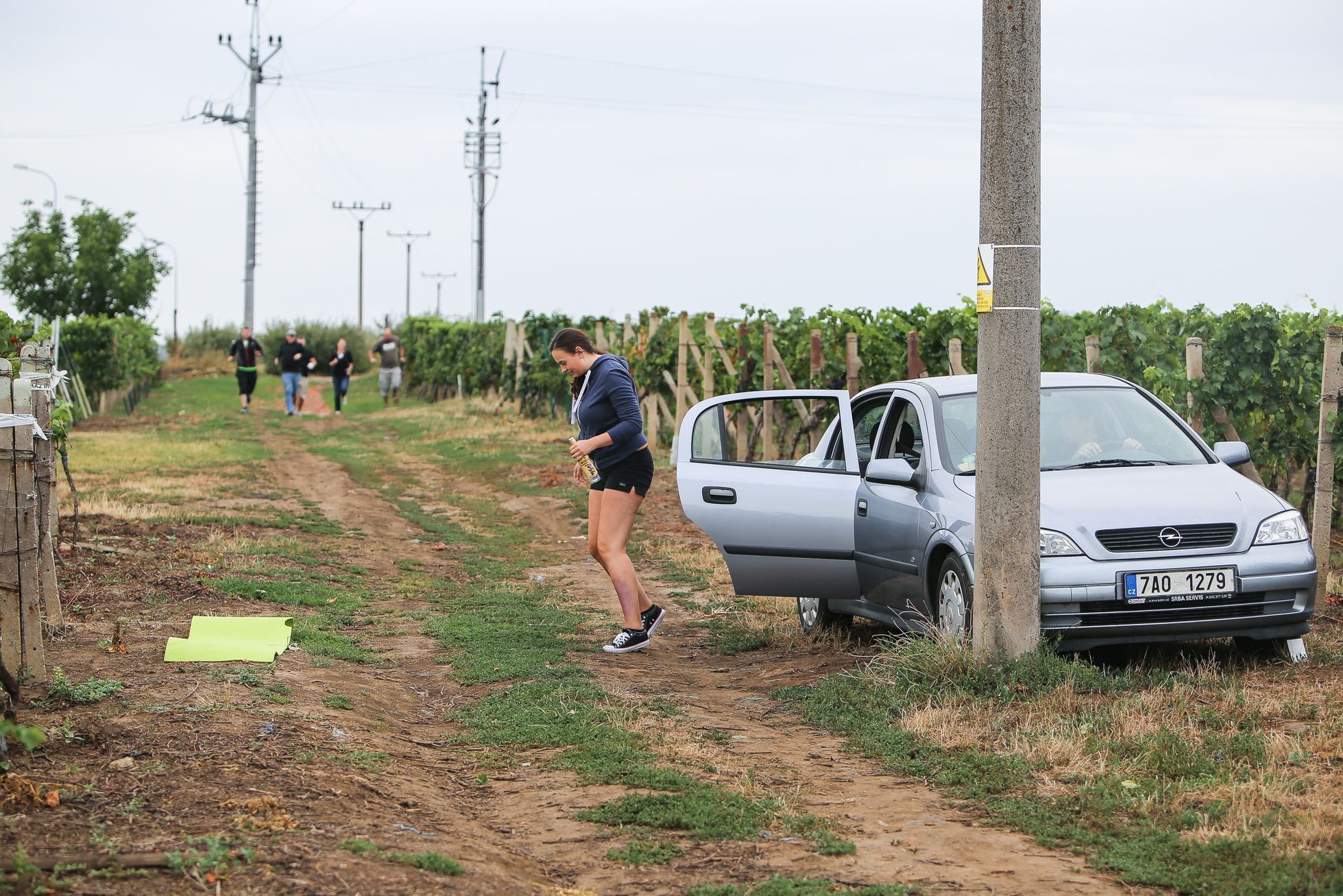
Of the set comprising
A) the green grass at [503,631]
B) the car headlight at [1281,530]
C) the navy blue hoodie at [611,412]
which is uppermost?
the navy blue hoodie at [611,412]

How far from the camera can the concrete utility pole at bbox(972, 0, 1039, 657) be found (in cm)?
660

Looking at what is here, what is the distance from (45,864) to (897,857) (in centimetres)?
253

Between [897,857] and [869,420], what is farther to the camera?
[869,420]

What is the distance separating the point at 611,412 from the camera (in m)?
8.23

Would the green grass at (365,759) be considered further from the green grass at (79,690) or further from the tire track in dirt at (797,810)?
the green grass at (79,690)

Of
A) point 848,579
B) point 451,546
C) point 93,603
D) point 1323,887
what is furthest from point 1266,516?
point 451,546

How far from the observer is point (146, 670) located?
673 centimetres

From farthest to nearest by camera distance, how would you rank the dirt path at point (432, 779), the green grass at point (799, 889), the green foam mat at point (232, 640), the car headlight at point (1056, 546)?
the green foam mat at point (232, 640) < the car headlight at point (1056, 546) < the dirt path at point (432, 779) < the green grass at point (799, 889)

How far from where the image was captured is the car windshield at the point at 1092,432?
7.65 metres

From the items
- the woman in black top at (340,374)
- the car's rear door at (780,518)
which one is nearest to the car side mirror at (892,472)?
the car's rear door at (780,518)

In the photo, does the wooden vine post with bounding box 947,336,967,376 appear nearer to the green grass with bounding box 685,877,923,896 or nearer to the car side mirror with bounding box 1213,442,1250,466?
the car side mirror with bounding box 1213,442,1250,466

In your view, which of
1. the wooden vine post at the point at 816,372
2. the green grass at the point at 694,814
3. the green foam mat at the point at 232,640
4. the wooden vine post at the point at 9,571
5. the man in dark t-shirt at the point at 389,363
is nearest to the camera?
the green grass at the point at 694,814

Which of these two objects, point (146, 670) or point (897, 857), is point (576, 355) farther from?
point (897, 857)

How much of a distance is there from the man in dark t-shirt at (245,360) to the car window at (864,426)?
2431cm
